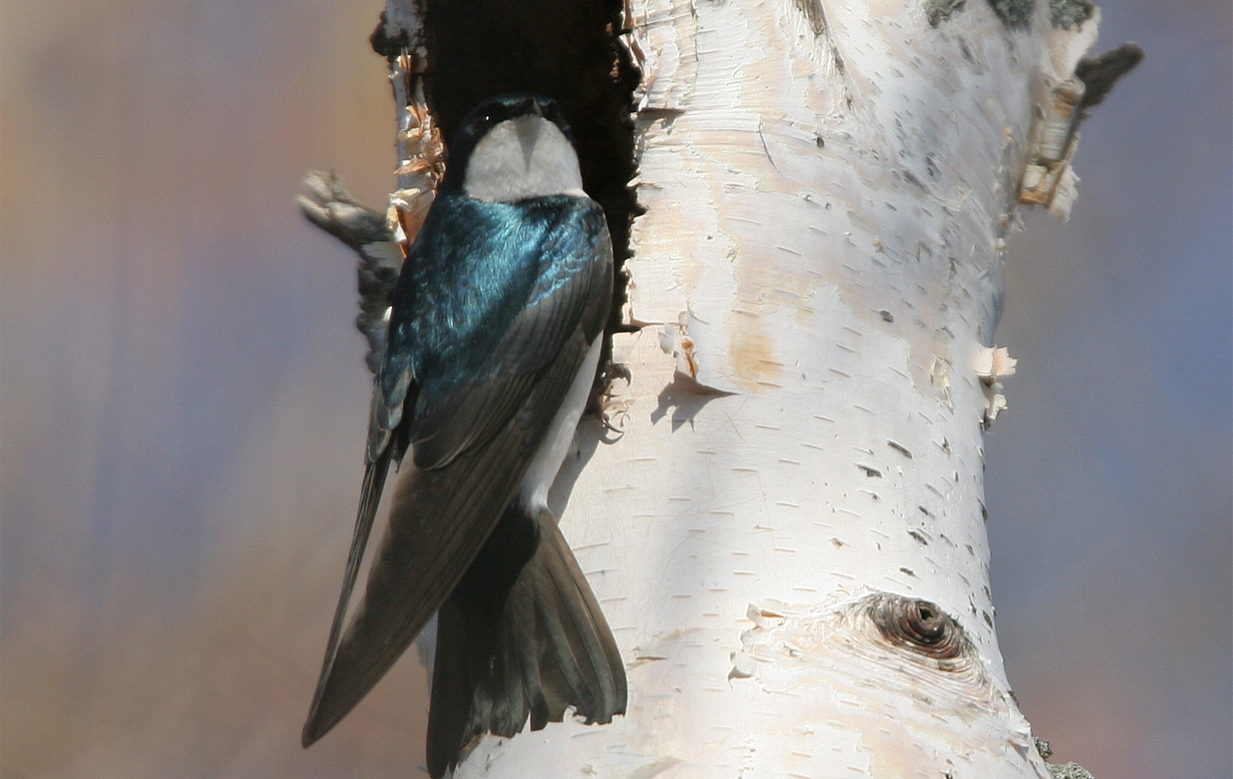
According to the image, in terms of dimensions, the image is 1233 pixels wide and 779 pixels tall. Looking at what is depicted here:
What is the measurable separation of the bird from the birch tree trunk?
4 cm

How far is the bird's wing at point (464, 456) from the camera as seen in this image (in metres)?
1.12

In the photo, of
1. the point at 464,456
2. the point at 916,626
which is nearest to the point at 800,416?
the point at 916,626

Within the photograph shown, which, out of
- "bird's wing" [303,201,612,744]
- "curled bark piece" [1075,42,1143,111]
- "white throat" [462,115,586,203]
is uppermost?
"curled bark piece" [1075,42,1143,111]

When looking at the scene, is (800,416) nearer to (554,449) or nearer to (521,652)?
(554,449)

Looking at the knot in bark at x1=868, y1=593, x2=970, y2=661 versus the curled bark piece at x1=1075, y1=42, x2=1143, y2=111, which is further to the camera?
the curled bark piece at x1=1075, y1=42, x2=1143, y2=111

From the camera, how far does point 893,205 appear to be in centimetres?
138

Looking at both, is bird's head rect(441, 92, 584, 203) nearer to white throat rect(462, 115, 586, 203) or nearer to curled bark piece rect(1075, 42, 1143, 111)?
white throat rect(462, 115, 586, 203)

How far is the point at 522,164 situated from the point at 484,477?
65 centimetres

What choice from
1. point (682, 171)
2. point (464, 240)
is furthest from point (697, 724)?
point (464, 240)

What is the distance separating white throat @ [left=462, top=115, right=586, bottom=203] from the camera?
1.73m

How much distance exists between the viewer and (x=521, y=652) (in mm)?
1275

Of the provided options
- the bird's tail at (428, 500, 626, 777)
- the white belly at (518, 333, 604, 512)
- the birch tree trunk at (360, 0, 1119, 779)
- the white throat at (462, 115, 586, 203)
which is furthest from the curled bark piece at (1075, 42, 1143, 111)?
the bird's tail at (428, 500, 626, 777)

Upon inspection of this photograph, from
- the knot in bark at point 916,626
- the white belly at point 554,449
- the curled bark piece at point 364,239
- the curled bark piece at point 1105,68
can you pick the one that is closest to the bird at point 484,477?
the white belly at point 554,449

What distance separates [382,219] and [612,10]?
17.6 inches
